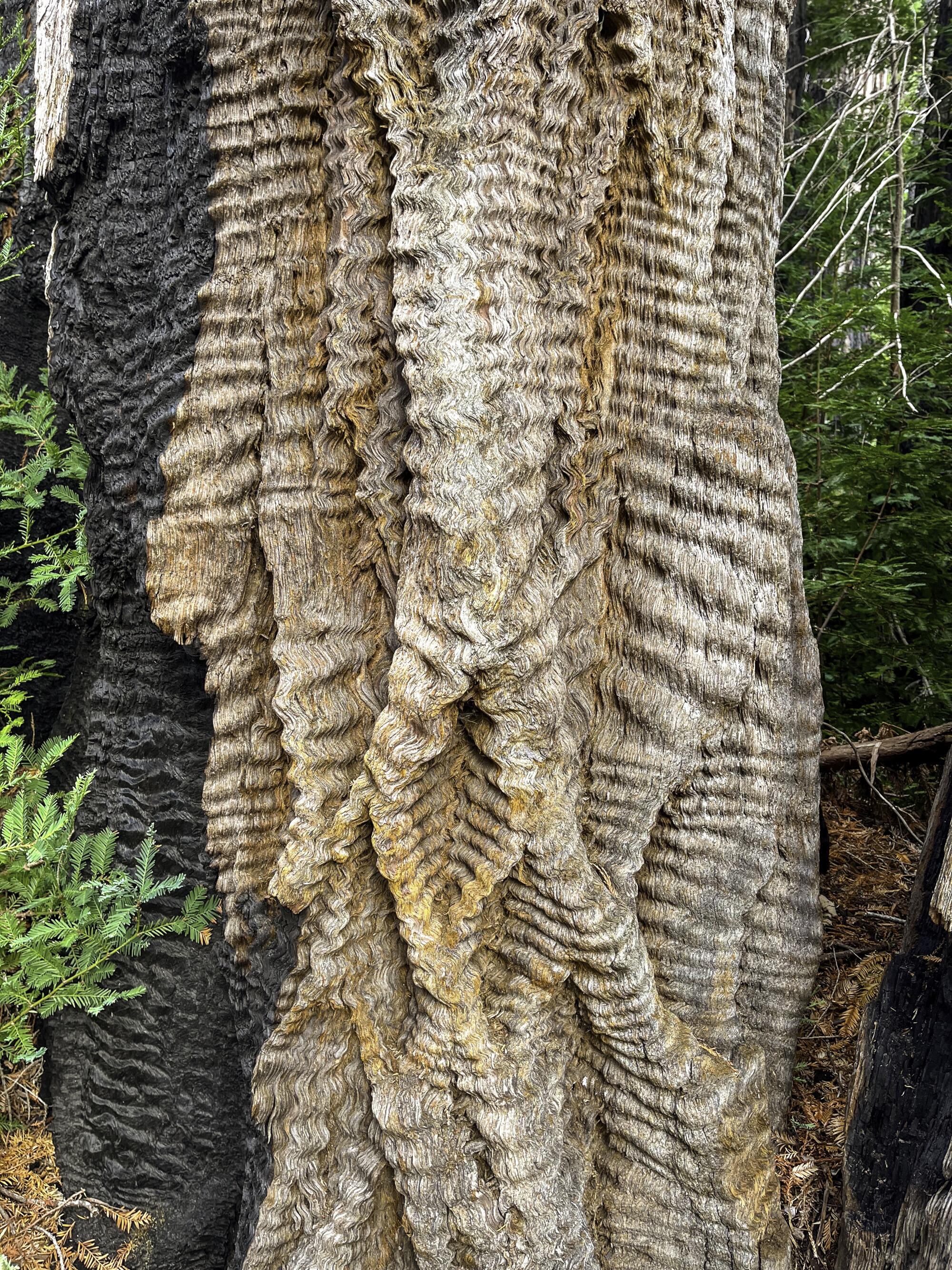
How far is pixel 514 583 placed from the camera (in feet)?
6.45

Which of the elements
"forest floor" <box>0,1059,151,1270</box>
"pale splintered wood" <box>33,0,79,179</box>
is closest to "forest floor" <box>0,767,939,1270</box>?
"forest floor" <box>0,1059,151,1270</box>

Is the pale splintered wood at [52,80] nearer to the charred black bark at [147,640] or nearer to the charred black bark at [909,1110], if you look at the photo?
the charred black bark at [147,640]

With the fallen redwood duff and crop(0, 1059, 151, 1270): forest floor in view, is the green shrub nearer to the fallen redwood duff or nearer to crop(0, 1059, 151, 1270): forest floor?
crop(0, 1059, 151, 1270): forest floor

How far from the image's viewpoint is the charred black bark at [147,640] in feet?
7.38

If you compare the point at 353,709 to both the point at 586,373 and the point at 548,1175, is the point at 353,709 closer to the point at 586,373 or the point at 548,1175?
the point at 586,373

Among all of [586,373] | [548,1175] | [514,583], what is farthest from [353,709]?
[548,1175]

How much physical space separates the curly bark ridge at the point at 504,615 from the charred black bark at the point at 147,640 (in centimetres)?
12

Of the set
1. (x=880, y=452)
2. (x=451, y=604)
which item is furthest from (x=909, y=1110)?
(x=880, y=452)

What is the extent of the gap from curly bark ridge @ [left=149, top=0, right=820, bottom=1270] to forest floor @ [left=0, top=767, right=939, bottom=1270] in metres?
0.19

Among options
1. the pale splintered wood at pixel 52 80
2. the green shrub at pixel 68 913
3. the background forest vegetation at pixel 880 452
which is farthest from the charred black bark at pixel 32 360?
the background forest vegetation at pixel 880 452

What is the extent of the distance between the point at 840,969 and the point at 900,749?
0.86 m

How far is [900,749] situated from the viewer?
3.17 meters

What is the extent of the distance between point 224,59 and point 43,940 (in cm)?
231

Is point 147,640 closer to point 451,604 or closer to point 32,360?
point 451,604
